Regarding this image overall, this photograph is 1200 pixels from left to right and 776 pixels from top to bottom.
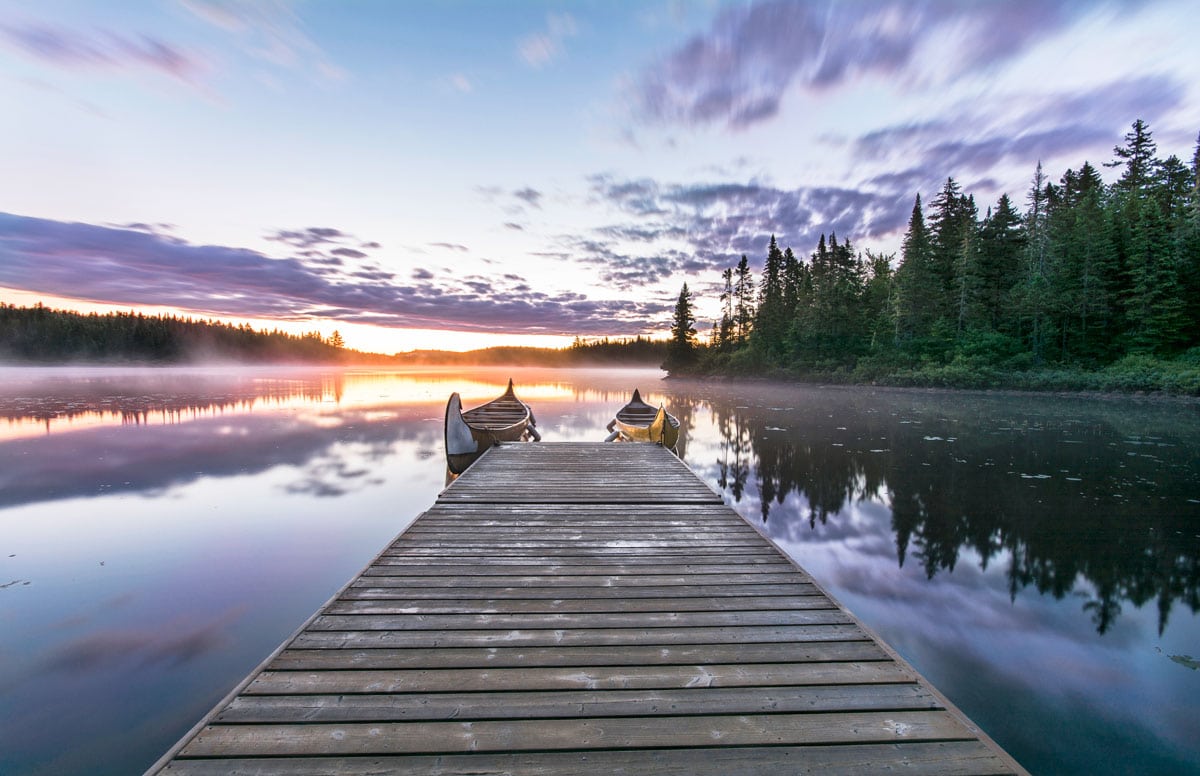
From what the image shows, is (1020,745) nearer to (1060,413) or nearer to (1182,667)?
(1182,667)

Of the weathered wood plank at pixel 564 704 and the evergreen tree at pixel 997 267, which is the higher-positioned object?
the evergreen tree at pixel 997 267

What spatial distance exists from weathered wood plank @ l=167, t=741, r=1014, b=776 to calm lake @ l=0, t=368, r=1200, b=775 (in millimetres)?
2392

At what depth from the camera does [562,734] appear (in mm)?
2238

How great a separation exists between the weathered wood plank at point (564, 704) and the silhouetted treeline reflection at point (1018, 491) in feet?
17.3

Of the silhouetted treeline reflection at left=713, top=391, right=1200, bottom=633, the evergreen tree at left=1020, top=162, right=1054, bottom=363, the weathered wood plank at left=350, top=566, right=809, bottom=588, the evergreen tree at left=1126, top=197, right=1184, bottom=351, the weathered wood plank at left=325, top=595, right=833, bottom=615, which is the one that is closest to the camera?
the weathered wood plank at left=325, top=595, right=833, bottom=615

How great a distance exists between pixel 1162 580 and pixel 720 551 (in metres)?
6.47

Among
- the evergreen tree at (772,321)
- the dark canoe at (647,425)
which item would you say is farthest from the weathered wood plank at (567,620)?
the evergreen tree at (772,321)

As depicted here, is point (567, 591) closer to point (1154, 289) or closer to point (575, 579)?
point (575, 579)

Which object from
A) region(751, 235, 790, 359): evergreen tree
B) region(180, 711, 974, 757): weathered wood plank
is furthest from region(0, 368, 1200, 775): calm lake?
region(751, 235, 790, 359): evergreen tree

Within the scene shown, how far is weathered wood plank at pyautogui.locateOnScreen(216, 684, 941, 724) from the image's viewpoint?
235cm

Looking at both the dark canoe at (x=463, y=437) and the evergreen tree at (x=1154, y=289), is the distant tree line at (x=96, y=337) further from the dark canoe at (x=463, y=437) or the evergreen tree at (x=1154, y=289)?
the evergreen tree at (x=1154, y=289)

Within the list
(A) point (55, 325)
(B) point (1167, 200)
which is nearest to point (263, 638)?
(B) point (1167, 200)

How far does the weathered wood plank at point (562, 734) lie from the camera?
2.15 m

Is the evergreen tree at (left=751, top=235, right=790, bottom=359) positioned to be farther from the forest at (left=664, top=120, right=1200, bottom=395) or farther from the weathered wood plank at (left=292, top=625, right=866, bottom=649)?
the weathered wood plank at (left=292, top=625, right=866, bottom=649)
